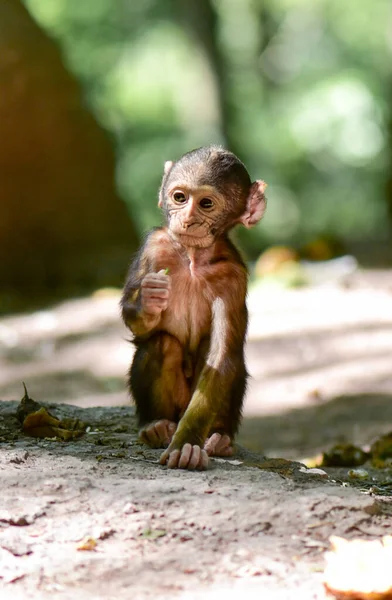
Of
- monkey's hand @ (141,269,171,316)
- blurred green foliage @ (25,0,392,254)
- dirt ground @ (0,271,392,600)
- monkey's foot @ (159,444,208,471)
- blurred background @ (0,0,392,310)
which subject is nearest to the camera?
dirt ground @ (0,271,392,600)

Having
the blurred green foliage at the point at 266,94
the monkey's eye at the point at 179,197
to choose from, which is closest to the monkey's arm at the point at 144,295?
the monkey's eye at the point at 179,197

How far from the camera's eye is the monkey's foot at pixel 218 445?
4941 mm

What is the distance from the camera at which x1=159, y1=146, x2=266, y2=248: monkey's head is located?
Answer: 471 centimetres

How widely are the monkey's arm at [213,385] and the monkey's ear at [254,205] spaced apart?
0.39 metres

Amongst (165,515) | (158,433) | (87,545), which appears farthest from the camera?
(158,433)

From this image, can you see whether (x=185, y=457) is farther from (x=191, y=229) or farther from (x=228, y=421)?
(x=191, y=229)

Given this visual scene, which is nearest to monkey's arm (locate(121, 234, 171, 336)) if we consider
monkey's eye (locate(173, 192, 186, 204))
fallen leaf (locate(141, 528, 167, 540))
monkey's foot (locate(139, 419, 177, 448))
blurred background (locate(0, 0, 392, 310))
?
monkey's eye (locate(173, 192, 186, 204))

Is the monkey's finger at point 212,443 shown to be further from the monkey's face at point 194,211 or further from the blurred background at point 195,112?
the blurred background at point 195,112

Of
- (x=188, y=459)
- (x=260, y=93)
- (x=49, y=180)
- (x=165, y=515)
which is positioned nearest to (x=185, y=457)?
(x=188, y=459)

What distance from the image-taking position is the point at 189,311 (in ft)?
16.4

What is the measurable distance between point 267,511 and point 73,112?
1043 cm

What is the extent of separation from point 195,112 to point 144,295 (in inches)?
648

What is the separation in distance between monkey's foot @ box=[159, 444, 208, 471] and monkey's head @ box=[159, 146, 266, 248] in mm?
1040

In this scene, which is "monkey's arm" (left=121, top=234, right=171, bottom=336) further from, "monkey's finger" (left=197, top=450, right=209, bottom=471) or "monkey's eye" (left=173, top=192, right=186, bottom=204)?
"monkey's finger" (left=197, top=450, right=209, bottom=471)
